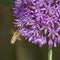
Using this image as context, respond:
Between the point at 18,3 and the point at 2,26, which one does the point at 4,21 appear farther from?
the point at 18,3

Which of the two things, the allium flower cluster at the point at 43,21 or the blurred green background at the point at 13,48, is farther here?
the blurred green background at the point at 13,48

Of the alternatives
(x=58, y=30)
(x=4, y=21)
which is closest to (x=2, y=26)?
(x=4, y=21)

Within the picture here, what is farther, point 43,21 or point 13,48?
point 13,48

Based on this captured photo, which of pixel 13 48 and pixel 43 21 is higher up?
pixel 43 21

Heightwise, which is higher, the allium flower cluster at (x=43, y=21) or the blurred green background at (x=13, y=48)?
the allium flower cluster at (x=43, y=21)
